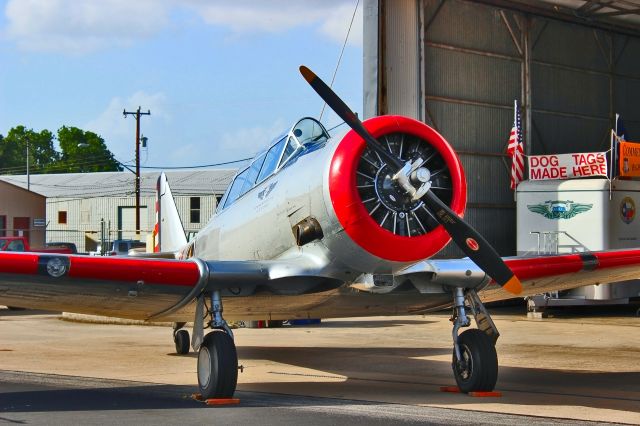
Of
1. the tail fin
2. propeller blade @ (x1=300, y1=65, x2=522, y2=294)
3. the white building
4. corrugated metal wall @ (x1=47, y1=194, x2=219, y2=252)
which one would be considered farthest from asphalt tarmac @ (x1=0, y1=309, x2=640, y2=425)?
corrugated metal wall @ (x1=47, y1=194, x2=219, y2=252)

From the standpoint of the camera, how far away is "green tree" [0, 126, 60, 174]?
433 feet

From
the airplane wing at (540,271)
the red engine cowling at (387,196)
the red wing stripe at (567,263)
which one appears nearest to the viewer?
the red engine cowling at (387,196)

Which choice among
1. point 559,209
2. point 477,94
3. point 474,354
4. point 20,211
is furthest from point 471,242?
point 20,211

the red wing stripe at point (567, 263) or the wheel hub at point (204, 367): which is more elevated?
the red wing stripe at point (567, 263)

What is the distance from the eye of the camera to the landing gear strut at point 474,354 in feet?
30.2

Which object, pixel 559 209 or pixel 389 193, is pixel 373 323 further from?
→ pixel 389 193

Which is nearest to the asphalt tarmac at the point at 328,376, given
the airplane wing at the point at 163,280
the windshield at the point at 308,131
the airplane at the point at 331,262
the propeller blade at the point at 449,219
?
the airplane at the point at 331,262

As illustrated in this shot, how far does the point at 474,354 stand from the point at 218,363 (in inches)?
94.4

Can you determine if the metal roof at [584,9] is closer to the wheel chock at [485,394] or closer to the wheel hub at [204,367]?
the wheel chock at [485,394]

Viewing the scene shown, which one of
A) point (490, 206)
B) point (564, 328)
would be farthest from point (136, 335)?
point (490, 206)

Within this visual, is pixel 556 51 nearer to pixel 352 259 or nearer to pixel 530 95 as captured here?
pixel 530 95

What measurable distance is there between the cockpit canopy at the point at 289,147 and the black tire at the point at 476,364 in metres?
2.34

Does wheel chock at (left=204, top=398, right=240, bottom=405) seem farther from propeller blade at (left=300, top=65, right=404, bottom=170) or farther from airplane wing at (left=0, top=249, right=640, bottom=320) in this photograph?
propeller blade at (left=300, top=65, right=404, bottom=170)

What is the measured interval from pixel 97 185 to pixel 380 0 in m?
53.5
